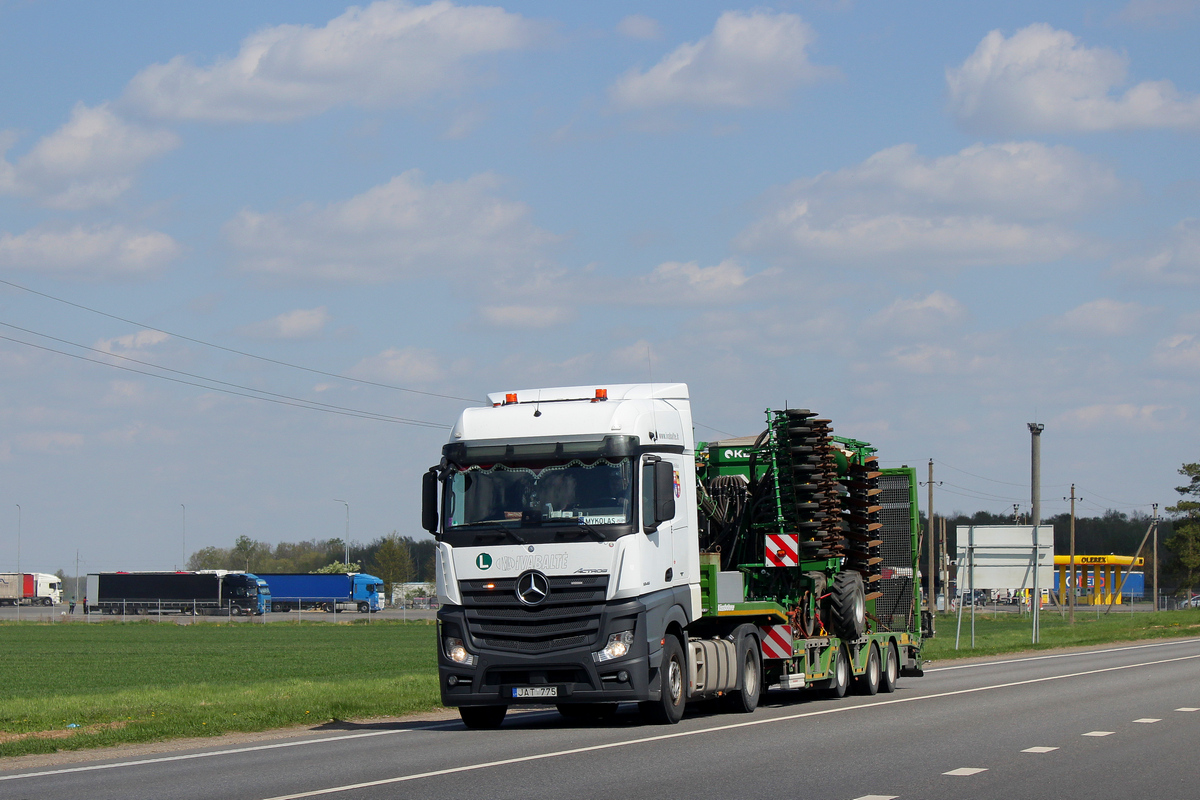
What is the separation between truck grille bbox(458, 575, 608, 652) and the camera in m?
15.5

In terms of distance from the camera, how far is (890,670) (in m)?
23.2

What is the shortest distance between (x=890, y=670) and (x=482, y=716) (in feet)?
28.4

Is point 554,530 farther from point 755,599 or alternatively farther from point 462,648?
point 755,599

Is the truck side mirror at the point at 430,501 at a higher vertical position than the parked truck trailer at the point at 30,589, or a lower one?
higher

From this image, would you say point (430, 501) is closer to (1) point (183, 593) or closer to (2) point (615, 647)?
(2) point (615, 647)

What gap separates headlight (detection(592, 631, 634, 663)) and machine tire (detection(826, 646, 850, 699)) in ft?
19.8

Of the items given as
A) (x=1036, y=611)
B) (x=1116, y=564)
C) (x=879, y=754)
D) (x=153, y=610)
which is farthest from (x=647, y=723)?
(x=1116, y=564)

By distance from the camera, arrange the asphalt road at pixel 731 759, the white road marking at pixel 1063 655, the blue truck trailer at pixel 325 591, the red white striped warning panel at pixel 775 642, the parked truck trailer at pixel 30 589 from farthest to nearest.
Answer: the parked truck trailer at pixel 30 589 < the blue truck trailer at pixel 325 591 < the white road marking at pixel 1063 655 < the red white striped warning panel at pixel 775 642 < the asphalt road at pixel 731 759

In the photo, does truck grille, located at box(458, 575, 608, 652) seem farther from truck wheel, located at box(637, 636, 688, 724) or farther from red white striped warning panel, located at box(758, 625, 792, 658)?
red white striped warning panel, located at box(758, 625, 792, 658)

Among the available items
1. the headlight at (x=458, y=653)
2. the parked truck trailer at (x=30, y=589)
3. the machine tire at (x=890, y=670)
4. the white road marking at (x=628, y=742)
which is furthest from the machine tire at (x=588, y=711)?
the parked truck trailer at (x=30, y=589)

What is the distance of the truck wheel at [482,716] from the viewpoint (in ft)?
55.6

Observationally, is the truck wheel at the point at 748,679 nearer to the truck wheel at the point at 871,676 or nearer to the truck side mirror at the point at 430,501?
the truck wheel at the point at 871,676

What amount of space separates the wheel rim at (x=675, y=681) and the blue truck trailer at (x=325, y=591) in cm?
10039

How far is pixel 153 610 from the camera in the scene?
350ft
